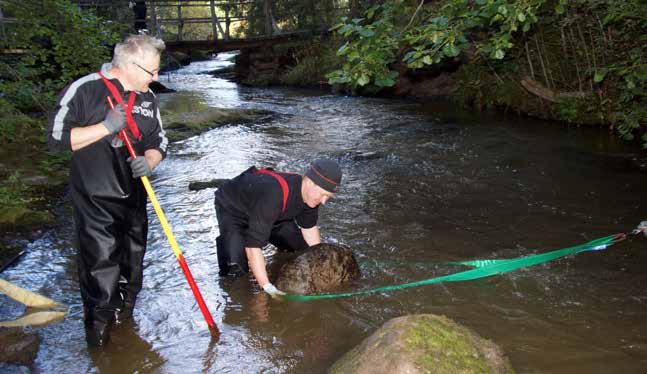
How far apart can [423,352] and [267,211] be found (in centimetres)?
189

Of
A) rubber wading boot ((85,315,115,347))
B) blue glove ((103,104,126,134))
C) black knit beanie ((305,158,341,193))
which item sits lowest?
rubber wading boot ((85,315,115,347))

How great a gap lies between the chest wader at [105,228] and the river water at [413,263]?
39 cm

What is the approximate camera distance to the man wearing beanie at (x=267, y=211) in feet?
13.5

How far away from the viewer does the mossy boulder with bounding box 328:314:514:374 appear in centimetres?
273

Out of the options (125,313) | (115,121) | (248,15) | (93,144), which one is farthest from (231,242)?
(248,15)

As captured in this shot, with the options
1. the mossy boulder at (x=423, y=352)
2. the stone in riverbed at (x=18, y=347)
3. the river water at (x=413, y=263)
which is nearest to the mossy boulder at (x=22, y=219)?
the river water at (x=413, y=263)

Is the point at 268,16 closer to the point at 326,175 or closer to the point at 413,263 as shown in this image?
the point at 413,263

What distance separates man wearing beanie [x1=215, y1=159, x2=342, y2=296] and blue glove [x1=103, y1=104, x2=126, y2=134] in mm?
1315

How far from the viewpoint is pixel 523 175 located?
27.7ft

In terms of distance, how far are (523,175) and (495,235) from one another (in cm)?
279

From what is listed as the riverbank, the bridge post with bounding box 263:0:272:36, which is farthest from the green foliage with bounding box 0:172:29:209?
the bridge post with bounding box 263:0:272:36

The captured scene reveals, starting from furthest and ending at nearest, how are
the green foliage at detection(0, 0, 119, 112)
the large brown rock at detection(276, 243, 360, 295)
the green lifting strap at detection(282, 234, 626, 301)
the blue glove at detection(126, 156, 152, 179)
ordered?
the green foliage at detection(0, 0, 119, 112)
the large brown rock at detection(276, 243, 360, 295)
the green lifting strap at detection(282, 234, 626, 301)
the blue glove at detection(126, 156, 152, 179)

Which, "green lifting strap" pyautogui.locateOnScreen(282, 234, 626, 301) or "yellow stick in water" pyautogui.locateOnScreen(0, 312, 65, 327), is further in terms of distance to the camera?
"green lifting strap" pyautogui.locateOnScreen(282, 234, 626, 301)

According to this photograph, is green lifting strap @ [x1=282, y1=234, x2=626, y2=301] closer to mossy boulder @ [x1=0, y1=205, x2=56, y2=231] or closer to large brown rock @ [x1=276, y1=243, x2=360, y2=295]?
large brown rock @ [x1=276, y1=243, x2=360, y2=295]
